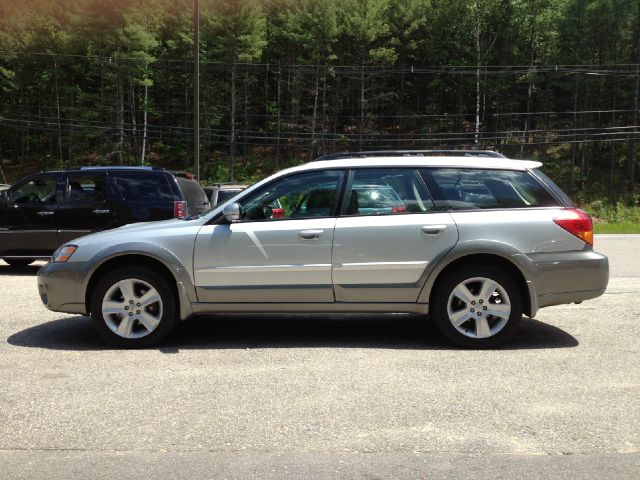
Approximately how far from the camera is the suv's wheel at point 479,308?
6090 mm

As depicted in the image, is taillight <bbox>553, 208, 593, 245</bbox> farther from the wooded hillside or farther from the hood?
the wooded hillside

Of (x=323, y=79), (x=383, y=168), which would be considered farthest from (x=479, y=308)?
(x=323, y=79)

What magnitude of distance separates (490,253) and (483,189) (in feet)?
2.16

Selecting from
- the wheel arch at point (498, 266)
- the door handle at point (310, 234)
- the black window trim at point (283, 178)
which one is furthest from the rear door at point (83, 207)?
the wheel arch at point (498, 266)

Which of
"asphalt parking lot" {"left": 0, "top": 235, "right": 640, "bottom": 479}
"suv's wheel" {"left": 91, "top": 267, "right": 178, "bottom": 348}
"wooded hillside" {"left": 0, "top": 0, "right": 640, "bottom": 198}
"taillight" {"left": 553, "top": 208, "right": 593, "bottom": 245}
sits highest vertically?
"wooded hillside" {"left": 0, "top": 0, "right": 640, "bottom": 198}

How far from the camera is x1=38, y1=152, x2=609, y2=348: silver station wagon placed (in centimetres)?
610

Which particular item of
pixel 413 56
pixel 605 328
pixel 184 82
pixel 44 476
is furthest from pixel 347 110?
pixel 44 476

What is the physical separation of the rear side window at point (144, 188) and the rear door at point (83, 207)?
301 millimetres

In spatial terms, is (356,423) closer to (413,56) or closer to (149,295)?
(149,295)

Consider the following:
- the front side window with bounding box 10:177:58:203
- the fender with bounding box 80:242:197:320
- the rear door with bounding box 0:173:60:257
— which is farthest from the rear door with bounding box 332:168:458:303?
the front side window with bounding box 10:177:58:203

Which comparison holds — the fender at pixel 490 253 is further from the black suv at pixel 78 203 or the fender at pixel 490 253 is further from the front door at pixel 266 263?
the black suv at pixel 78 203

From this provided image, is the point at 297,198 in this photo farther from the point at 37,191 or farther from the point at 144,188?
the point at 37,191

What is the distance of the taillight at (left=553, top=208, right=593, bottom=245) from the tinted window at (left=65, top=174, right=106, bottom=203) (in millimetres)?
8275

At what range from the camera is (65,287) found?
20.5ft
